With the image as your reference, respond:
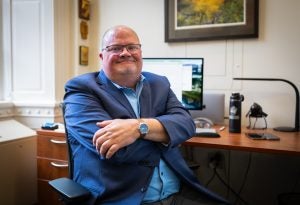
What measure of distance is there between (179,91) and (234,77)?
504 mm

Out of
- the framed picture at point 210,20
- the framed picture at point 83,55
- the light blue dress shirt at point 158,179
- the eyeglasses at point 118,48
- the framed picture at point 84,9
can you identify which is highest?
the framed picture at point 84,9

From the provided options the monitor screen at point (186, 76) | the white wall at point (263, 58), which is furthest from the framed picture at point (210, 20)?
the monitor screen at point (186, 76)

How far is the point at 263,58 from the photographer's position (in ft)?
7.10

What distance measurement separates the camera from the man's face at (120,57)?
1418 mm

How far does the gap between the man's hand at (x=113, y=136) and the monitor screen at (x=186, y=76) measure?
3.00ft

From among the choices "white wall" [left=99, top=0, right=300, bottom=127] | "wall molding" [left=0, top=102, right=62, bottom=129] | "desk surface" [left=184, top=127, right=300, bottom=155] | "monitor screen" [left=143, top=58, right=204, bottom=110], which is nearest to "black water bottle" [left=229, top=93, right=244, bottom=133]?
"desk surface" [left=184, top=127, right=300, bottom=155]

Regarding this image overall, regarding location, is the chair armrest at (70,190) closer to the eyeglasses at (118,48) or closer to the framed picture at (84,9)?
the eyeglasses at (118,48)

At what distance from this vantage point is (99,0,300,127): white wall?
6.87 ft

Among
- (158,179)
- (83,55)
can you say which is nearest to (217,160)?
(158,179)

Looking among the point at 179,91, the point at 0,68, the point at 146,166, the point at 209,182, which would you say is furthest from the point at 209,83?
the point at 0,68

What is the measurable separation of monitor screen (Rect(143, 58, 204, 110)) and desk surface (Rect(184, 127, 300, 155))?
13.4 inches

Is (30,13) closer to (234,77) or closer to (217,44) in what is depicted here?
(217,44)

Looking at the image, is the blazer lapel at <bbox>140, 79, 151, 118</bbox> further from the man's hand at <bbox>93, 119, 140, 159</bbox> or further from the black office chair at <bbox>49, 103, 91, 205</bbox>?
the black office chair at <bbox>49, 103, 91, 205</bbox>

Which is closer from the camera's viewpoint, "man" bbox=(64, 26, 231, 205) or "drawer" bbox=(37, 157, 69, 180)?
"man" bbox=(64, 26, 231, 205)
